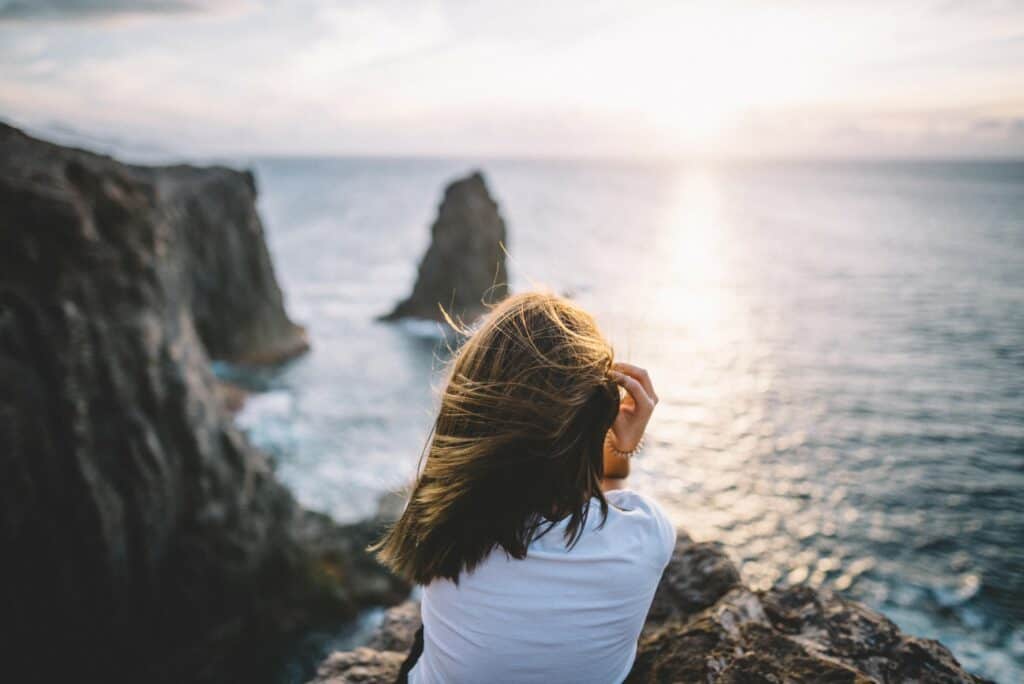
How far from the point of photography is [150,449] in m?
8.47

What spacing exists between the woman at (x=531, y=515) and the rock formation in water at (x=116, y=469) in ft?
24.6

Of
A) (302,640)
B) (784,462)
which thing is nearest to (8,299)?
(302,640)

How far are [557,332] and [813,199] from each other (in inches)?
5886

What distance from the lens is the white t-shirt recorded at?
2027 mm

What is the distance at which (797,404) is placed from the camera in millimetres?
A: 24016

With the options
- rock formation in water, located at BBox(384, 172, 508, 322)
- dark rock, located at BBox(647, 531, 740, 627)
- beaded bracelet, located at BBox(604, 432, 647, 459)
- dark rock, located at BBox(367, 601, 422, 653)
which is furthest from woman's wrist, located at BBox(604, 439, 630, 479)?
rock formation in water, located at BBox(384, 172, 508, 322)

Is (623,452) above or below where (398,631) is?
above

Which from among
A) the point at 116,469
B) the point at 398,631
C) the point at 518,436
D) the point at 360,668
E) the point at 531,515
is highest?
the point at 518,436

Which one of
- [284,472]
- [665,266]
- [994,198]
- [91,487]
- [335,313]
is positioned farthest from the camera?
[994,198]

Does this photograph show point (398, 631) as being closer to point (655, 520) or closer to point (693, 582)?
point (693, 582)

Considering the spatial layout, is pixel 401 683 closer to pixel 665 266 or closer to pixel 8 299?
pixel 8 299

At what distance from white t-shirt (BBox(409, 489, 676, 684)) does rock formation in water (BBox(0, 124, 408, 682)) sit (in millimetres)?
7524

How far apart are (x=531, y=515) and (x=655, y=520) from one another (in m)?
0.49

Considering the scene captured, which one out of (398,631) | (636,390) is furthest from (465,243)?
(636,390)
